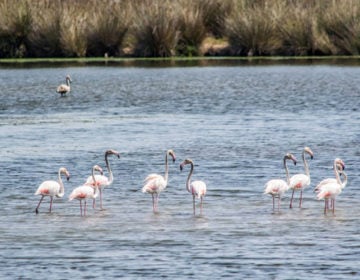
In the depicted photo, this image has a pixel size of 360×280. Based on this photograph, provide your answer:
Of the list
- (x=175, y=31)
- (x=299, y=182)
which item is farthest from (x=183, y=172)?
(x=175, y=31)

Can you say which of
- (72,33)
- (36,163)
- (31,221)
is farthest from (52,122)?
(72,33)

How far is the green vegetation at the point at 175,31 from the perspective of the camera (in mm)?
45312

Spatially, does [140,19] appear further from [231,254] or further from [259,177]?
[231,254]

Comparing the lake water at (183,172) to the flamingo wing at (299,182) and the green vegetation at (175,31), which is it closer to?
the flamingo wing at (299,182)

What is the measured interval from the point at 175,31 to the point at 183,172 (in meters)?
25.8

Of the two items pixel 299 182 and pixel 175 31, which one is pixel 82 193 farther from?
pixel 175 31

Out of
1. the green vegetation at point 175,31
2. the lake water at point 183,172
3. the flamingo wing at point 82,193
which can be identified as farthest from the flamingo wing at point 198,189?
the green vegetation at point 175,31

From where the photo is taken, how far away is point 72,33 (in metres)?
45.3

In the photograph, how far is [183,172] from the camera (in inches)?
798

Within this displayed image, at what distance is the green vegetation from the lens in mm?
45312

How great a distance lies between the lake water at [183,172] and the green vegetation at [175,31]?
6.43 metres

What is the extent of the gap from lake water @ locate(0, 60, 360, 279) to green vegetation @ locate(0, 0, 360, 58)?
6426mm

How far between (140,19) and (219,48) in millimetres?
3554

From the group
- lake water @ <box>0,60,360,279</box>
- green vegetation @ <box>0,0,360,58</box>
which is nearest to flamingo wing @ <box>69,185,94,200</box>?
lake water @ <box>0,60,360,279</box>
